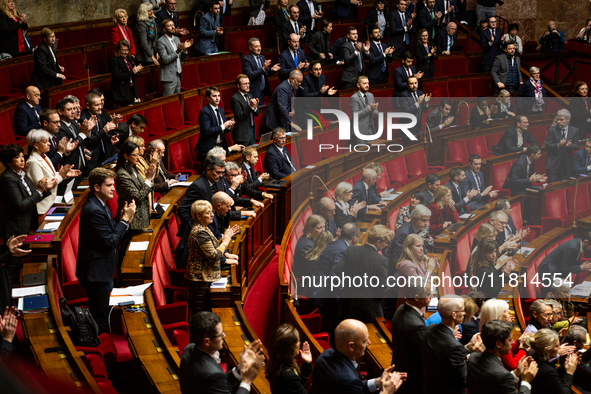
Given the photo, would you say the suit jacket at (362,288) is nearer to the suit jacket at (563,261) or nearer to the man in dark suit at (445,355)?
the man in dark suit at (445,355)

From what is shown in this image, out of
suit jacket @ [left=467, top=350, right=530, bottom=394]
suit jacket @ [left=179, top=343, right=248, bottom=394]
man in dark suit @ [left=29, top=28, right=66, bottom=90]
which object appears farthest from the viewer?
man in dark suit @ [left=29, top=28, right=66, bottom=90]

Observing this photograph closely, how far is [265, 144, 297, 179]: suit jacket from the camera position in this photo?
16.1 ft

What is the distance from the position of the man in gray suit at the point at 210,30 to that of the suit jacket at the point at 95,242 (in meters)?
4.23

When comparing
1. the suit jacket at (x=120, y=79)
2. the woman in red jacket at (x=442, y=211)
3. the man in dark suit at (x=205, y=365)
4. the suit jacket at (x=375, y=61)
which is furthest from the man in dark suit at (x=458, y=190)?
the man in dark suit at (x=205, y=365)

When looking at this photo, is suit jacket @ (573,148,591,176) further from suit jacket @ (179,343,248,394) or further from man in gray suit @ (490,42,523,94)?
suit jacket @ (179,343,248,394)

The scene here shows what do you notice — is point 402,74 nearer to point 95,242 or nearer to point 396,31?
point 396,31

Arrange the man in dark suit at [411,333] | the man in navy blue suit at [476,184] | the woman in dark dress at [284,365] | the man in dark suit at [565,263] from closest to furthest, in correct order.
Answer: the woman in dark dress at [284,365], the man in dark suit at [411,333], the man in dark suit at [565,263], the man in navy blue suit at [476,184]

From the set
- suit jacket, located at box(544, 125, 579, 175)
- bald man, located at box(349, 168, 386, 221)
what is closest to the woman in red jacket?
bald man, located at box(349, 168, 386, 221)

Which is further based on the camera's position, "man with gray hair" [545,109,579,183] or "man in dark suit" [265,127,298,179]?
"man with gray hair" [545,109,579,183]

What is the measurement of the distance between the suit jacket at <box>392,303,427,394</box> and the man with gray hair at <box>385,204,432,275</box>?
112cm

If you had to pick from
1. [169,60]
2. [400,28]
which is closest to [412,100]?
[400,28]

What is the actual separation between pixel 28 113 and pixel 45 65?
0.95 meters

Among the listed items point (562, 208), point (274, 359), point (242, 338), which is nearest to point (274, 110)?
point (562, 208)

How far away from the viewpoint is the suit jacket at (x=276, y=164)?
4902 millimetres
